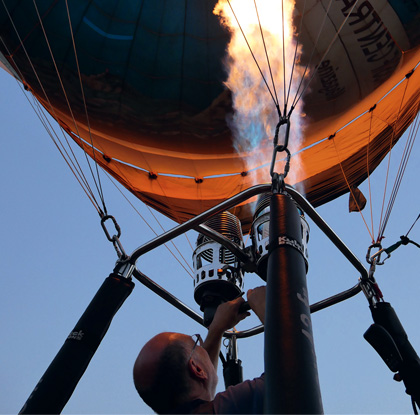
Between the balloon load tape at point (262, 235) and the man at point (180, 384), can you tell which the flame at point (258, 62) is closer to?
the balloon load tape at point (262, 235)

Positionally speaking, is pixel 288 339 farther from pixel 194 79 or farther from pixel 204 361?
pixel 194 79

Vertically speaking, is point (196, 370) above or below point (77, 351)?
below

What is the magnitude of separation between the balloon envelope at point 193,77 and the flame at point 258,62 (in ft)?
0.35

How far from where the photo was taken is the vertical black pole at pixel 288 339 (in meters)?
1.37

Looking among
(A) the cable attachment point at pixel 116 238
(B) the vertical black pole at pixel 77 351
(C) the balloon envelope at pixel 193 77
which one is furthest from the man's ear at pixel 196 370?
(C) the balloon envelope at pixel 193 77

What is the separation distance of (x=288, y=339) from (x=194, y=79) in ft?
15.9

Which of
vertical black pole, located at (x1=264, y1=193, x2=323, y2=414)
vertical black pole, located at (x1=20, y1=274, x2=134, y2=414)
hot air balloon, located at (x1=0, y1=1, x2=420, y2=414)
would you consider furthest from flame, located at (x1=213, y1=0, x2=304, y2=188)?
vertical black pole, located at (x1=264, y1=193, x2=323, y2=414)

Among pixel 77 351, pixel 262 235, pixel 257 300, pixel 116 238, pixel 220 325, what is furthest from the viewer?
pixel 262 235

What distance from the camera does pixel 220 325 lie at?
90.4 inches

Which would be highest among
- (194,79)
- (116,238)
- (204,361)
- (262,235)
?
(194,79)

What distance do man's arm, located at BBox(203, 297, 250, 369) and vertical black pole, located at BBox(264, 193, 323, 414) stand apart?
0.49 metres

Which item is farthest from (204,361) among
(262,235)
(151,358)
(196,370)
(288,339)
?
(262,235)

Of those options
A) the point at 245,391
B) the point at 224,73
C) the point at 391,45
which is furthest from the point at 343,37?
the point at 245,391

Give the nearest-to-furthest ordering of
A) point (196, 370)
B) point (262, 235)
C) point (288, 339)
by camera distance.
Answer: point (288, 339) → point (196, 370) → point (262, 235)
